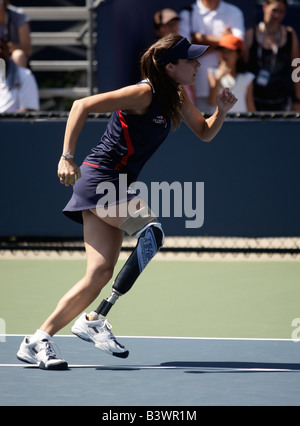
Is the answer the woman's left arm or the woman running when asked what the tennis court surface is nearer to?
the woman running

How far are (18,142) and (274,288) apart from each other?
319 cm

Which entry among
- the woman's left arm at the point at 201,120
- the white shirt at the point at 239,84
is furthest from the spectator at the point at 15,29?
the woman's left arm at the point at 201,120

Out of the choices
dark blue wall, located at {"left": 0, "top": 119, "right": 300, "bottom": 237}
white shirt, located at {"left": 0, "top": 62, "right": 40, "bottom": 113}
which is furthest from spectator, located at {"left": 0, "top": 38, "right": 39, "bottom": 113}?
dark blue wall, located at {"left": 0, "top": 119, "right": 300, "bottom": 237}

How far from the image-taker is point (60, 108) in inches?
507

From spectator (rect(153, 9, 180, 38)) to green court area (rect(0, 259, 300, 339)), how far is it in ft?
9.00

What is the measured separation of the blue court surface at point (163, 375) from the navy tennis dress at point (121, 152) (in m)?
0.96

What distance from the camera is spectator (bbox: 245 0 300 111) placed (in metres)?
10.9

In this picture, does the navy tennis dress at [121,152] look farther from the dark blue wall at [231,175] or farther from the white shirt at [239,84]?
the white shirt at [239,84]

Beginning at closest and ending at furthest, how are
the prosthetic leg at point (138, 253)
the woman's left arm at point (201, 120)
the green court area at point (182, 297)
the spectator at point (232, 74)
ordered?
the prosthetic leg at point (138, 253) < the woman's left arm at point (201, 120) < the green court area at point (182, 297) < the spectator at point (232, 74)

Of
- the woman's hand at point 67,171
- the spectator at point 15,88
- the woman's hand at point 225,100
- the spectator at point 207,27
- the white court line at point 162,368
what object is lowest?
the white court line at point 162,368

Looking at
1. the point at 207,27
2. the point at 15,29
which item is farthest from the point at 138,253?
the point at 15,29

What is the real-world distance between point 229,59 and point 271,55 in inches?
23.1

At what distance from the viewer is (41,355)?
541 cm

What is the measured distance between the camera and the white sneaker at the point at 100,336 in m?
5.62
